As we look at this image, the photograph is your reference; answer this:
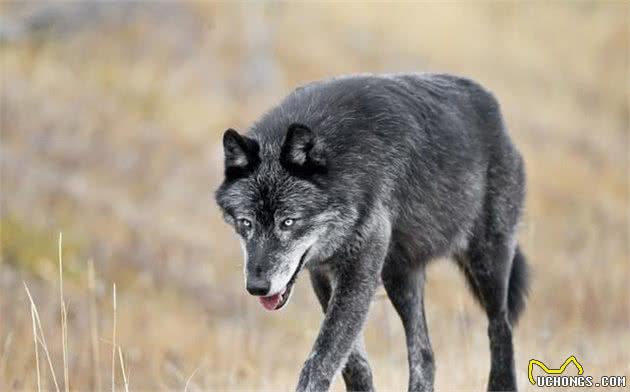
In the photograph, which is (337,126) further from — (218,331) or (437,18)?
(437,18)

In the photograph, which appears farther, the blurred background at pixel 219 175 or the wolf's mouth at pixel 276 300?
the blurred background at pixel 219 175

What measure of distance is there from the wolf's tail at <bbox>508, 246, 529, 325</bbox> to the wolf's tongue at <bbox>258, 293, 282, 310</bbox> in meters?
2.55

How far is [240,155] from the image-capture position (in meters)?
4.97

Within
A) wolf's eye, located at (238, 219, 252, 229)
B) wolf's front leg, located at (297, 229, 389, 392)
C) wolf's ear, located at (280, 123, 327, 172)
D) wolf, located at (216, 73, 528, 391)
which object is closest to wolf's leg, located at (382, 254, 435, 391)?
wolf, located at (216, 73, 528, 391)

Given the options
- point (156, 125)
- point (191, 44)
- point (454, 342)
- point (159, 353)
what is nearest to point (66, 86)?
point (156, 125)

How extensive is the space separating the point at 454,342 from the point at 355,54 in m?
16.3

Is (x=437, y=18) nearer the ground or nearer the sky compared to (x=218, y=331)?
nearer the sky

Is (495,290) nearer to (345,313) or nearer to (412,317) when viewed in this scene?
(412,317)

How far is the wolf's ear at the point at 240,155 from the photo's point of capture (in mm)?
4922

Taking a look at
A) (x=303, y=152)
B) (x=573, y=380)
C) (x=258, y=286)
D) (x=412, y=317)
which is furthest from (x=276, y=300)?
(x=573, y=380)

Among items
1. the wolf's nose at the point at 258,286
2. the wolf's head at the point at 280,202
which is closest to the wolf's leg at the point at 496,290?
the wolf's head at the point at 280,202

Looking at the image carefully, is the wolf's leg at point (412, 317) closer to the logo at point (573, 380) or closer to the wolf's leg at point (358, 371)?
the wolf's leg at point (358, 371)

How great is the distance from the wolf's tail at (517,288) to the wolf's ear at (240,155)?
2.65 m

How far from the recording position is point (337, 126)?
17.3 feet
